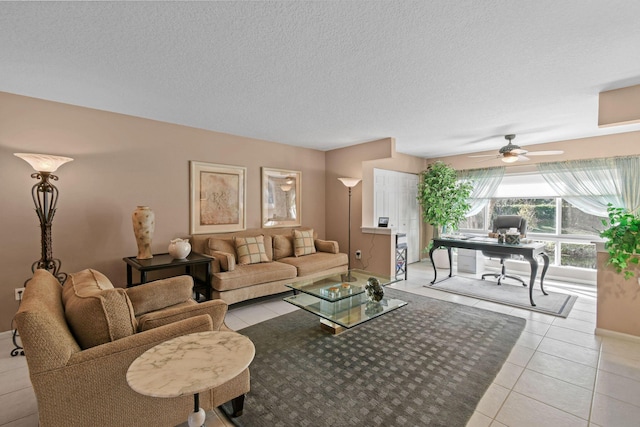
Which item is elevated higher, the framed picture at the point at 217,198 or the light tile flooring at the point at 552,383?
the framed picture at the point at 217,198

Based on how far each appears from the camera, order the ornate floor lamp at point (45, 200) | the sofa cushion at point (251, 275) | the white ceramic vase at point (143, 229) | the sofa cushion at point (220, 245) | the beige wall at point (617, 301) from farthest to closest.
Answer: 1. the sofa cushion at point (220, 245)
2. the sofa cushion at point (251, 275)
3. the white ceramic vase at point (143, 229)
4. the beige wall at point (617, 301)
5. the ornate floor lamp at point (45, 200)

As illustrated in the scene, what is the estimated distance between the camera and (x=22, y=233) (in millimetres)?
2846

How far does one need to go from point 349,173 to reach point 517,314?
333 centimetres

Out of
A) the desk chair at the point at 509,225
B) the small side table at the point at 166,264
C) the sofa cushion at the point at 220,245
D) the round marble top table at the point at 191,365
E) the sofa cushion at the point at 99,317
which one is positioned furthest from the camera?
the desk chair at the point at 509,225

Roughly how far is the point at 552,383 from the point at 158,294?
3.13 meters

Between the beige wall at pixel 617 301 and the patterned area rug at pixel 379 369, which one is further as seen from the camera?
the beige wall at pixel 617 301

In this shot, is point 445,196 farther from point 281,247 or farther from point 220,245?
point 220,245

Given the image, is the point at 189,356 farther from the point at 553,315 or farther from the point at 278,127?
the point at 553,315

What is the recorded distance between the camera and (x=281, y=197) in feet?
16.3

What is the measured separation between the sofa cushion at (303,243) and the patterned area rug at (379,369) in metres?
1.35

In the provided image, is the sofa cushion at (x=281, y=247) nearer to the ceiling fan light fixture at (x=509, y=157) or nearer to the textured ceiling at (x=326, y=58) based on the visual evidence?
the textured ceiling at (x=326, y=58)

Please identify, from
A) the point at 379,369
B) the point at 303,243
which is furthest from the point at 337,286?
the point at 303,243

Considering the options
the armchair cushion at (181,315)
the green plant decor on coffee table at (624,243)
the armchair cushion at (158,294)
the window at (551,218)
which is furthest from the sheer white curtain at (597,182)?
the armchair cushion at (158,294)

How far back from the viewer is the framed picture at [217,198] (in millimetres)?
3979
